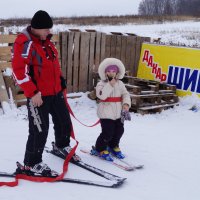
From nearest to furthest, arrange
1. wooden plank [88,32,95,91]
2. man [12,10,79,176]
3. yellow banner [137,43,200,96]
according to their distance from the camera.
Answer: man [12,10,79,176] → yellow banner [137,43,200,96] → wooden plank [88,32,95,91]

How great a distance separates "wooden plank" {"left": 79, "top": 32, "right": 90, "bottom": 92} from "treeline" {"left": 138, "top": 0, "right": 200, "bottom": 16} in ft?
309

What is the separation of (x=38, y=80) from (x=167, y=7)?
10528cm

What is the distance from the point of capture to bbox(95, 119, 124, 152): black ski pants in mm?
4777

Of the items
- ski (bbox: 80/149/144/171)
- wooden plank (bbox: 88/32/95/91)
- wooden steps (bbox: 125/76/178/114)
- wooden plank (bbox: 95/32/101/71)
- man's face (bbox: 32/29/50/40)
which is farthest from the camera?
wooden plank (bbox: 95/32/101/71)

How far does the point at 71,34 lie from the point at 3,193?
18.7 ft

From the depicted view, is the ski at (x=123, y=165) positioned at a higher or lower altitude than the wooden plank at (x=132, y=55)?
lower

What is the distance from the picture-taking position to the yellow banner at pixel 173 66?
346 inches

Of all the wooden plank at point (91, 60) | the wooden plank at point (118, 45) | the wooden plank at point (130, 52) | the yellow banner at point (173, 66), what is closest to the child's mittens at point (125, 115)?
the yellow banner at point (173, 66)

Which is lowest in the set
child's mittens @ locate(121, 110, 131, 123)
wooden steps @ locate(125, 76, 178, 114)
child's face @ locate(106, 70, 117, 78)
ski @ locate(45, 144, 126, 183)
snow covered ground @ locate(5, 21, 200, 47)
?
ski @ locate(45, 144, 126, 183)

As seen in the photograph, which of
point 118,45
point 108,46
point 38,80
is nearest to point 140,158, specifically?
point 38,80

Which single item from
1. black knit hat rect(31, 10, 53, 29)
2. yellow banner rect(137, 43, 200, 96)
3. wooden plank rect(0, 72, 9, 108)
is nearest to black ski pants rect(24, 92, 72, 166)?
black knit hat rect(31, 10, 53, 29)

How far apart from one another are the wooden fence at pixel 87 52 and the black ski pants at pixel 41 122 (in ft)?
11.9

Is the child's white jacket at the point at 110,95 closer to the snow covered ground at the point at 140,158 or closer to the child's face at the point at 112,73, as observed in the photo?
the child's face at the point at 112,73

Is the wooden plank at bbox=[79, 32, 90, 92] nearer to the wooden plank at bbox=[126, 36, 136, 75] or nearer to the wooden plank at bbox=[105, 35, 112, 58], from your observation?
the wooden plank at bbox=[105, 35, 112, 58]
